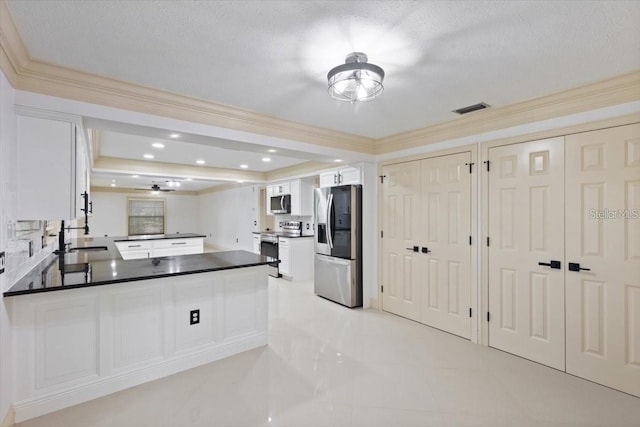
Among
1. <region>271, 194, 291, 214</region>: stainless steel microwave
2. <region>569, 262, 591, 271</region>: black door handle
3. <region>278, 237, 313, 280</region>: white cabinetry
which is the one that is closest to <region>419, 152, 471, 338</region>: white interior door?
<region>569, 262, 591, 271</region>: black door handle

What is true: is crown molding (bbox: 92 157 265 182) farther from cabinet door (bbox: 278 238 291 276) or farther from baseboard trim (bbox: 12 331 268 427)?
baseboard trim (bbox: 12 331 268 427)

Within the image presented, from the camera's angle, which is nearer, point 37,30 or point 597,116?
point 37,30

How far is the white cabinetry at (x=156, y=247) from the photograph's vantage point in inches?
202

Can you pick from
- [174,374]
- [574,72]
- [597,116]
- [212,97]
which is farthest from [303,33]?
[174,374]

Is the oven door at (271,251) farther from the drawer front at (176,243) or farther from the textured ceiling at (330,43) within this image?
the textured ceiling at (330,43)

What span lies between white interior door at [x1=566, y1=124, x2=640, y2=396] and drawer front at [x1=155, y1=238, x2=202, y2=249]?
5.66 metres

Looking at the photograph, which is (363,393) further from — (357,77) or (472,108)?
(472,108)

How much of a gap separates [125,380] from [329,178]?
3.69 m

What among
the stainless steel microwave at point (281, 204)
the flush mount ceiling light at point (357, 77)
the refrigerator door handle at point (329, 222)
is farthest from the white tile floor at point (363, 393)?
the stainless steel microwave at point (281, 204)

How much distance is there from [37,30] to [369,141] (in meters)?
3.38

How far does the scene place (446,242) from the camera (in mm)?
3520

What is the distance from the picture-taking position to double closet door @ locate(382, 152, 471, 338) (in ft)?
11.1

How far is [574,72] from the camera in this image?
7.47ft

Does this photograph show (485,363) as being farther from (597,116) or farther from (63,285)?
(63,285)
